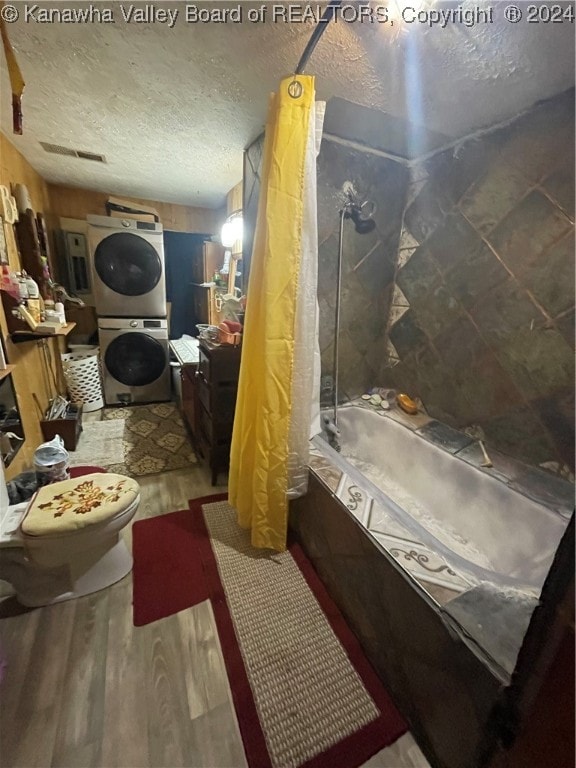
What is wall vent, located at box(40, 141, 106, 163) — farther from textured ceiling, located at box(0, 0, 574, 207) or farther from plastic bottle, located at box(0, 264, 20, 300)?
plastic bottle, located at box(0, 264, 20, 300)

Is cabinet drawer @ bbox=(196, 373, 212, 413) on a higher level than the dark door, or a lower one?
lower

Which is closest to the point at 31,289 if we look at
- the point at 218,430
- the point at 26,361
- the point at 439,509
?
the point at 26,361

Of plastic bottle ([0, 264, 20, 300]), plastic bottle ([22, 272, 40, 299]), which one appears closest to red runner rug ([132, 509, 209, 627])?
plastic bottle ([0, 264, 20, 300])

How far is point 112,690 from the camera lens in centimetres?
98

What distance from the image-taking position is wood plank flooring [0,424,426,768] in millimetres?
853

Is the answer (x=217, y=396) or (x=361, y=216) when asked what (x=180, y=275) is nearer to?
(x=217, y=396)

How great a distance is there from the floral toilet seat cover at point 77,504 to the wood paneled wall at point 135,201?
312 cm

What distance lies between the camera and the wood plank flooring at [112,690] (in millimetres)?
853

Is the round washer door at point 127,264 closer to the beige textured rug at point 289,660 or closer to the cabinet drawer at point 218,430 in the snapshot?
the cabinet drawer at point 218,430

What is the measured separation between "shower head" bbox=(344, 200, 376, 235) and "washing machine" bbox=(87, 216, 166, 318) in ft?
6.94

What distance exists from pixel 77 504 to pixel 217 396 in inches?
35.1

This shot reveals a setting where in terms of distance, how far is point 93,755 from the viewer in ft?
2.76

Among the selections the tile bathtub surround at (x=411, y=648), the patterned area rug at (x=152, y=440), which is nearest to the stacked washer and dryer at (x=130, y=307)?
the patterned area rug at (x=152, y=440)

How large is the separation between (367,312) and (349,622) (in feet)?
5.73
